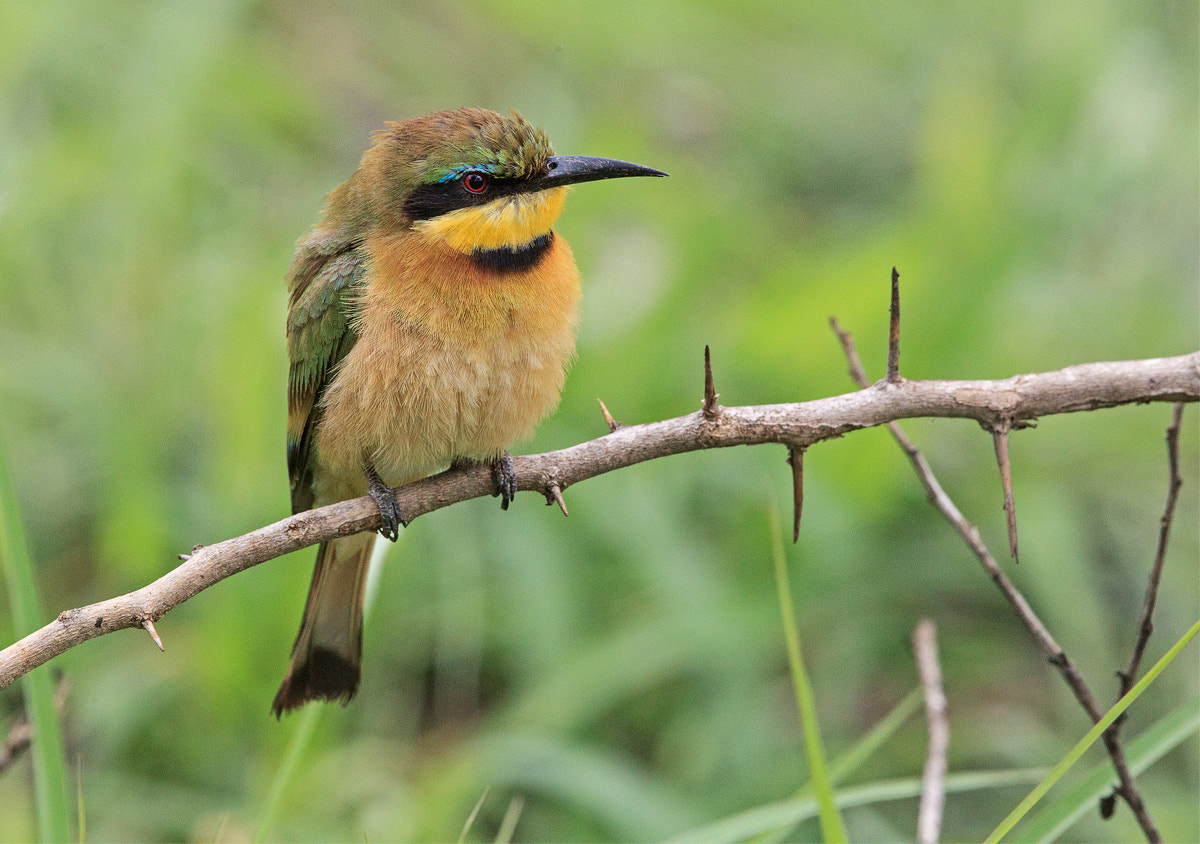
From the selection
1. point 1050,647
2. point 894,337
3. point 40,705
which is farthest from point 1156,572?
point 40,705

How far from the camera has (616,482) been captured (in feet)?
11.6

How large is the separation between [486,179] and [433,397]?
1.46 ft

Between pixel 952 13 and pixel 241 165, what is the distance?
3.29m

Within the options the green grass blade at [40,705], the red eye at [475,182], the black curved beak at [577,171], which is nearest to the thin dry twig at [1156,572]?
the black curved beak at [577,171]

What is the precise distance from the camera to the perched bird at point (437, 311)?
235 cm

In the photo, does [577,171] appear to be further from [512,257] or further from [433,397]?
[433,397]

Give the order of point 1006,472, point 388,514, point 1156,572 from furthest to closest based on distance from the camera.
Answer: point 388,514 < point 1156,572 < point 1006,472

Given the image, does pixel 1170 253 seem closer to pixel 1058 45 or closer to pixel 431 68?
pixel 1058 45

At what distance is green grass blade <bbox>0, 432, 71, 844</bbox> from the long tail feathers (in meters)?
0.57

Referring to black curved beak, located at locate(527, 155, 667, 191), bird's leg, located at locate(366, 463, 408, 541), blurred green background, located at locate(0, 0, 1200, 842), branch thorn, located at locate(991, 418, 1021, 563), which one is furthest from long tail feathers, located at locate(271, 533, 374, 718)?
branch thorn, located at locate(991, 418, 1021, 563)

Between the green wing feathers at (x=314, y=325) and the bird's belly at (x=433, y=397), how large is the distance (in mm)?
77

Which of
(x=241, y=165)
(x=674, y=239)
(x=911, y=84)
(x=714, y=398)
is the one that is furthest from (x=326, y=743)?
(x=911, y=84)

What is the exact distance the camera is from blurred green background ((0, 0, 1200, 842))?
10.0 ft

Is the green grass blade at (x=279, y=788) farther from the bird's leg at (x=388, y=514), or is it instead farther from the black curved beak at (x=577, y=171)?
the black curved beak at (x=577, y=171)
